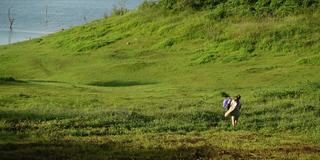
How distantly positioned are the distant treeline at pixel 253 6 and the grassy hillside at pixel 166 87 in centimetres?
47

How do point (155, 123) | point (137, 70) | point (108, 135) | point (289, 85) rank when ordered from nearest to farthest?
point (108, 135), point (155, 123), point (289, 85), point (137, 70)

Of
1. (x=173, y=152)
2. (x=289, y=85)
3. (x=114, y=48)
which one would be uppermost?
(x=114, y=48)

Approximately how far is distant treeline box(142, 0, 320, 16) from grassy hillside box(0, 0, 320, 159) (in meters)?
0.47

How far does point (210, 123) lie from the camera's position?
23.3 metres

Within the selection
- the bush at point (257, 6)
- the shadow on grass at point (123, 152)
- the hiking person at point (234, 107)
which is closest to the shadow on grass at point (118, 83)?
the bush at point (257, 6)

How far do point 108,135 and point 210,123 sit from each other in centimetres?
507

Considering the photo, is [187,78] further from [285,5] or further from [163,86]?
[285,5]

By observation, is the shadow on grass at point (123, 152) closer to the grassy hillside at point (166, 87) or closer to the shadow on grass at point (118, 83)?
the grassy hillside at point (166, 87)

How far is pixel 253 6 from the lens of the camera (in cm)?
5284

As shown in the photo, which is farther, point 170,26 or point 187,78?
point 170,26

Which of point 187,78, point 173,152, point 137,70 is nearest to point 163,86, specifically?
point 187,78

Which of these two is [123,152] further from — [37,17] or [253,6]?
[37,17]

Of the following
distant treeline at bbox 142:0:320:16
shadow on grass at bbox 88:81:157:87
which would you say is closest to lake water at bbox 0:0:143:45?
distant treeline at bbox 142:0:320:16

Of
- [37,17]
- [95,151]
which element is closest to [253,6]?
[95,151]
